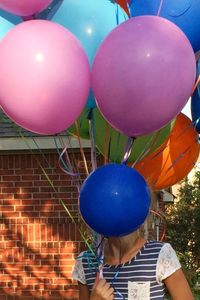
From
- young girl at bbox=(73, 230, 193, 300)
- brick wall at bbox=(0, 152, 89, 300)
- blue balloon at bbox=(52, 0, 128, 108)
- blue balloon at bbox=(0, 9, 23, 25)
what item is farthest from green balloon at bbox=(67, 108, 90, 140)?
brick wall at bbox=(0, 152, 89, 300)

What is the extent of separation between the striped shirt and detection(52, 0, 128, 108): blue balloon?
0.85 meters

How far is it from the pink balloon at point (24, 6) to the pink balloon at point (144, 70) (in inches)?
15.2

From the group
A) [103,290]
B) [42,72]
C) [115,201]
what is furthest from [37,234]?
[42,72]

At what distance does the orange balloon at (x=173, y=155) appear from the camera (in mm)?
3766

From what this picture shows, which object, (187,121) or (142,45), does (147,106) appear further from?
(187,121)

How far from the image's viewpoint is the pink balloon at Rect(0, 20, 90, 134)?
2.79m

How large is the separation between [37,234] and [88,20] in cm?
375

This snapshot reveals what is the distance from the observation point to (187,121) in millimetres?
3812

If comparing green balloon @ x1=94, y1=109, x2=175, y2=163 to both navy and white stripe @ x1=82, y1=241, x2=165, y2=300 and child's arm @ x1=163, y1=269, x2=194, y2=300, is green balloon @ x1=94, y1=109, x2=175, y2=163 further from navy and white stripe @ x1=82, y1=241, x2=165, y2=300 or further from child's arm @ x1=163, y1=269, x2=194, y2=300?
child's arm @ x1=163, y1=269, x2=194, y2=300

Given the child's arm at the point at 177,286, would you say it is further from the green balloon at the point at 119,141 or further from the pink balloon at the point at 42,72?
the pink balloon at the point at 42,72

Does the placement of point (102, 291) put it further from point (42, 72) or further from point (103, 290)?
point (42, 72)

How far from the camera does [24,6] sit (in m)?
2.96

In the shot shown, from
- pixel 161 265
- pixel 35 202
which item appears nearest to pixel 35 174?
pixel 35 202

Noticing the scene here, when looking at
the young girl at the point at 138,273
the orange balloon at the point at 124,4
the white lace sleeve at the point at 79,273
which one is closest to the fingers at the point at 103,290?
the young girl at the point at 138,273
